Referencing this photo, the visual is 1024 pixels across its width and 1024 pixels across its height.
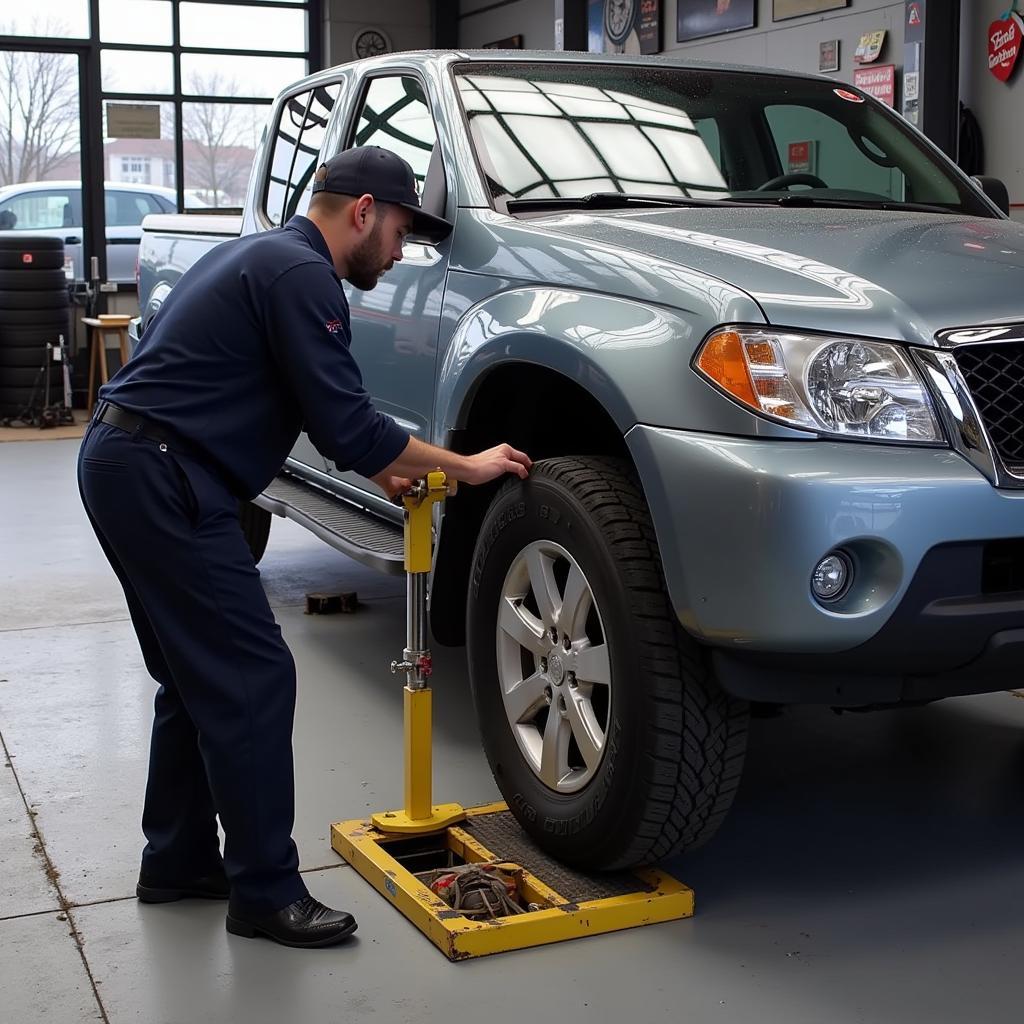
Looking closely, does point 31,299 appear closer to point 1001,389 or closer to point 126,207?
point 126,207

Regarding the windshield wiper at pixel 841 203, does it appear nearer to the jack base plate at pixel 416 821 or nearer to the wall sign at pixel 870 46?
the jack base plate at pixel 416 821

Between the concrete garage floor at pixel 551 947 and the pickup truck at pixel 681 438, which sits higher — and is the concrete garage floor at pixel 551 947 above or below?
below

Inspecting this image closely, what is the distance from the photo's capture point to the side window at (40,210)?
13.5m

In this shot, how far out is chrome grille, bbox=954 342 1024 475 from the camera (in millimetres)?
2531

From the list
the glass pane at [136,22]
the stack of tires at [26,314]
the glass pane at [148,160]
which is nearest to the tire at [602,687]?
the stack of tires at [26,314]

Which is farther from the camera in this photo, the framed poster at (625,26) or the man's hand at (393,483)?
the framed poster at (625,26)

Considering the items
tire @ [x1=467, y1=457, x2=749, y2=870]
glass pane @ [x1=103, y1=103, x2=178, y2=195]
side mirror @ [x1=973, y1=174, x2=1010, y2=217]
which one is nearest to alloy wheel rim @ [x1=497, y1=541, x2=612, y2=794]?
tire @ [x1=467, y1=457, x2=749, y2=870]

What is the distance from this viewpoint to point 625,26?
39.7 ft

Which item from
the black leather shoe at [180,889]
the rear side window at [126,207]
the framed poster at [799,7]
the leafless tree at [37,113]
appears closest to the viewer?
the black leather shoe at [180,889]

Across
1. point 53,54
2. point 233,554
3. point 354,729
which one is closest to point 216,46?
point 53,54

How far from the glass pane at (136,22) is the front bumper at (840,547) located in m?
13.1

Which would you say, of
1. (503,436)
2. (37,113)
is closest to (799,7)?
(37,113)

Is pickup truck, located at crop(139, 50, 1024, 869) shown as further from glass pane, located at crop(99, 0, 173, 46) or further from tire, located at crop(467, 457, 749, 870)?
glass pane, located at crop(99, 0, 173, 46)

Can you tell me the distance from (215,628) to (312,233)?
0.78 meters
